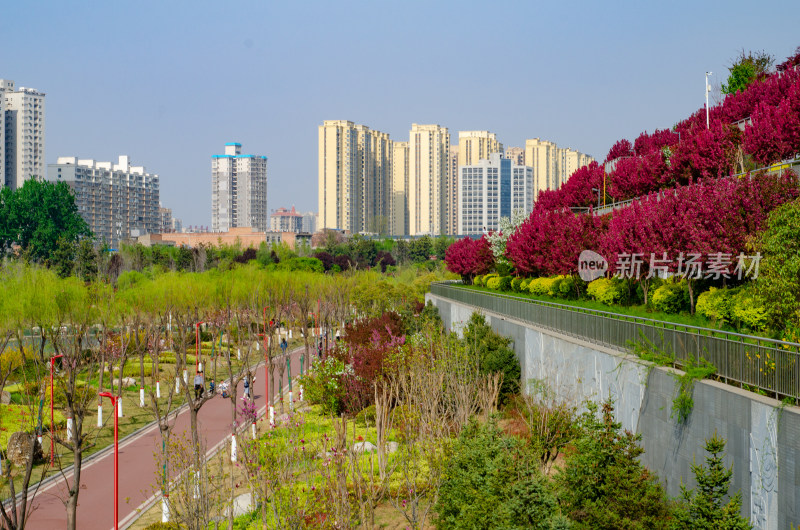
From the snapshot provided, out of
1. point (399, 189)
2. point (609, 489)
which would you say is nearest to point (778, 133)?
point (609, 489)

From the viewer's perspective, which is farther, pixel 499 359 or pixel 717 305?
pixel 499 359

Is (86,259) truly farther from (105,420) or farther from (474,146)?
(474,146)

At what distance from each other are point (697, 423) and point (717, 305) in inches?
202

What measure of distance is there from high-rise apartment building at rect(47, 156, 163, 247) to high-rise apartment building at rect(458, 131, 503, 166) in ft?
261

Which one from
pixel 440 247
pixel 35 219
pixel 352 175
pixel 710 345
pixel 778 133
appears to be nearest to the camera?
pixel 710 345

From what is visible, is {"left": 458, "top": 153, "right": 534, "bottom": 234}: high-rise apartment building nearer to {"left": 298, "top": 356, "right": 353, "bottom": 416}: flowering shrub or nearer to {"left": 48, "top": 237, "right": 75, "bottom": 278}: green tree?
{"left": 48, "top": 237, "right": 75, "bottom": 278}: green tree

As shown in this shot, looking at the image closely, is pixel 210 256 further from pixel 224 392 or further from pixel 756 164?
pixel 756 164

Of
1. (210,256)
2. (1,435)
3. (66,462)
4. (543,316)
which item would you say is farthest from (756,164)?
(210,256)

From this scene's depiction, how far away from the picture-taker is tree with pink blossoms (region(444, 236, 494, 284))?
172 feet

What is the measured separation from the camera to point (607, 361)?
1667cm

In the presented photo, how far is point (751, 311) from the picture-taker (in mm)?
14484

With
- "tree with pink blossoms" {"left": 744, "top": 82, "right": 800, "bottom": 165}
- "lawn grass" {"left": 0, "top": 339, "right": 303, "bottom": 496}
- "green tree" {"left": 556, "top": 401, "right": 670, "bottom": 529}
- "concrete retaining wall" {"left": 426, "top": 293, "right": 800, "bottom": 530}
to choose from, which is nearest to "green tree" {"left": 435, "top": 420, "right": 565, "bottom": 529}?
"green tree" {"left": 556, "top": 401, "right": 670, "bottom": 529}

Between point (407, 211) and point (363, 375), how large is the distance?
171m

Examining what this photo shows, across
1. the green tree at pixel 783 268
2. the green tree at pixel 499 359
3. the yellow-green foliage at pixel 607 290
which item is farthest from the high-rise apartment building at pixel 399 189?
the green tree at pixel 783 268
